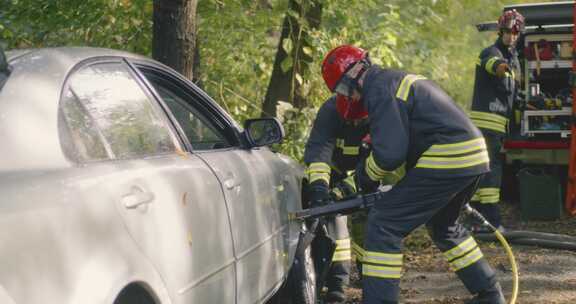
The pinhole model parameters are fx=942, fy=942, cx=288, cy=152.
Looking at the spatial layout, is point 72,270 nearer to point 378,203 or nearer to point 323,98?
point 378,203

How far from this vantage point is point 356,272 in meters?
7.52

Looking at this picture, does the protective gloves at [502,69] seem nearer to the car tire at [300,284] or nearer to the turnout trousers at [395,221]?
the turnout trousers at [395,221]

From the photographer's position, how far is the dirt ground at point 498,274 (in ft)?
20.9

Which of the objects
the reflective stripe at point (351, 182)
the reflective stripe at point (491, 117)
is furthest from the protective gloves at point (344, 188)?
the reflective stripe at point (491, 117)

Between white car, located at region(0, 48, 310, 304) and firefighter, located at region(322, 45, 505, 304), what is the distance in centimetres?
60

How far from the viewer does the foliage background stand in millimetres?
8500

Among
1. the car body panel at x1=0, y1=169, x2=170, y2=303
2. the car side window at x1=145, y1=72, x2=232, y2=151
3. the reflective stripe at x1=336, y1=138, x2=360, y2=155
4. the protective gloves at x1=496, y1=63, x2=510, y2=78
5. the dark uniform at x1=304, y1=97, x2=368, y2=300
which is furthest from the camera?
the protective gloves at x1=496, y1=63, x2=510, y2=78

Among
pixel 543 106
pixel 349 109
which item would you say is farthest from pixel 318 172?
pixel 543 106

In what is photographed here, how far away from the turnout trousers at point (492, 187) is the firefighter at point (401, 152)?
336 cm

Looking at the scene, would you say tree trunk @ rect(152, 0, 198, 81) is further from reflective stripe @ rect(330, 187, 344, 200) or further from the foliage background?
the foliage background

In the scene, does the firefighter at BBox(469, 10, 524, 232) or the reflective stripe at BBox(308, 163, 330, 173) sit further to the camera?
the firefighter at BBox(469, 10, 524, 232)

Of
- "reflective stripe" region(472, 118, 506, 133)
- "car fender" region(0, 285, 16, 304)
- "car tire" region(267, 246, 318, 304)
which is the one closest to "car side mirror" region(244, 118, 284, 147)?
"car tire" region(267, 246, 318, 304)

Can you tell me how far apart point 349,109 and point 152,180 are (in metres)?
3.03

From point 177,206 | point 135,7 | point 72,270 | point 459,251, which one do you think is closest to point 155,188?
point 177,206
